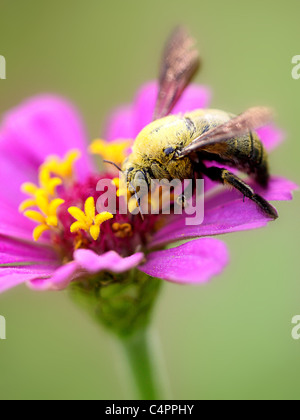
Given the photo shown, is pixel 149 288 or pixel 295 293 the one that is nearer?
pixel 149 288

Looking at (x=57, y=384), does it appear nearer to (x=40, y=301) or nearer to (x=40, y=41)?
(x=40, y=301)

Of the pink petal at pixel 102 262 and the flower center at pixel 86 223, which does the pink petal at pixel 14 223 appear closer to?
the flower center at pixel 86 223

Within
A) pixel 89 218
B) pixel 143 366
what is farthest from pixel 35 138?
pixel 143 366

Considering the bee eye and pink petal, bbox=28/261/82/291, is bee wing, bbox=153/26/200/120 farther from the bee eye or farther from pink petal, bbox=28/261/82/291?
pink petal, bbox=28/261/82/291

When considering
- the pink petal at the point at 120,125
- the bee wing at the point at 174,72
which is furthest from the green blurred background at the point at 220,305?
the pink petal at the point at 120,125

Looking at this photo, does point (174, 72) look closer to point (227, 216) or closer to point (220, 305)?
point (227, 216)
